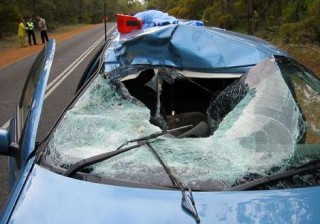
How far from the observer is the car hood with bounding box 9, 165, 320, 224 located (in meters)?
1.70

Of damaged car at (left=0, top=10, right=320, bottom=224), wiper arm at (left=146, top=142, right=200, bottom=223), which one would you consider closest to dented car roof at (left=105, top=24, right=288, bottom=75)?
damaged car at (left=0, top=10, right=320, bottom=224)

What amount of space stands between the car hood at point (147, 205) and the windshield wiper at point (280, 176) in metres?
0.06

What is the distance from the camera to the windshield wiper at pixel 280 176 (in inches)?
75.4

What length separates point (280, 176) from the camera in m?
1.97

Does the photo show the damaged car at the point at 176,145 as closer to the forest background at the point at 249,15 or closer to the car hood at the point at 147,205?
the car hood at the point at 147,205

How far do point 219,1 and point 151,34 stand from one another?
2444 centimetres

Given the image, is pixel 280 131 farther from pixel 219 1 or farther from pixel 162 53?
pixel 219 1

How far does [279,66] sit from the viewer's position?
279 centimetres

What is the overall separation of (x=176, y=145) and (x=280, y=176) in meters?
0.57

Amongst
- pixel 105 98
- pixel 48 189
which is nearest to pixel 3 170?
pixel 105 98

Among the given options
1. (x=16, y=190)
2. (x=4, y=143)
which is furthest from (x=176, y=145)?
(x=4, y=143)

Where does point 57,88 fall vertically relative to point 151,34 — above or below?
below

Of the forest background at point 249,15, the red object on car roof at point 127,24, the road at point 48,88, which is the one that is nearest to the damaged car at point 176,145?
the red object on car roof at point 127,24

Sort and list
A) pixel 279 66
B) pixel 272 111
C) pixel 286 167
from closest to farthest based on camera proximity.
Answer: pixel 286 167 < pixel 272 111 < pixel 279 66
